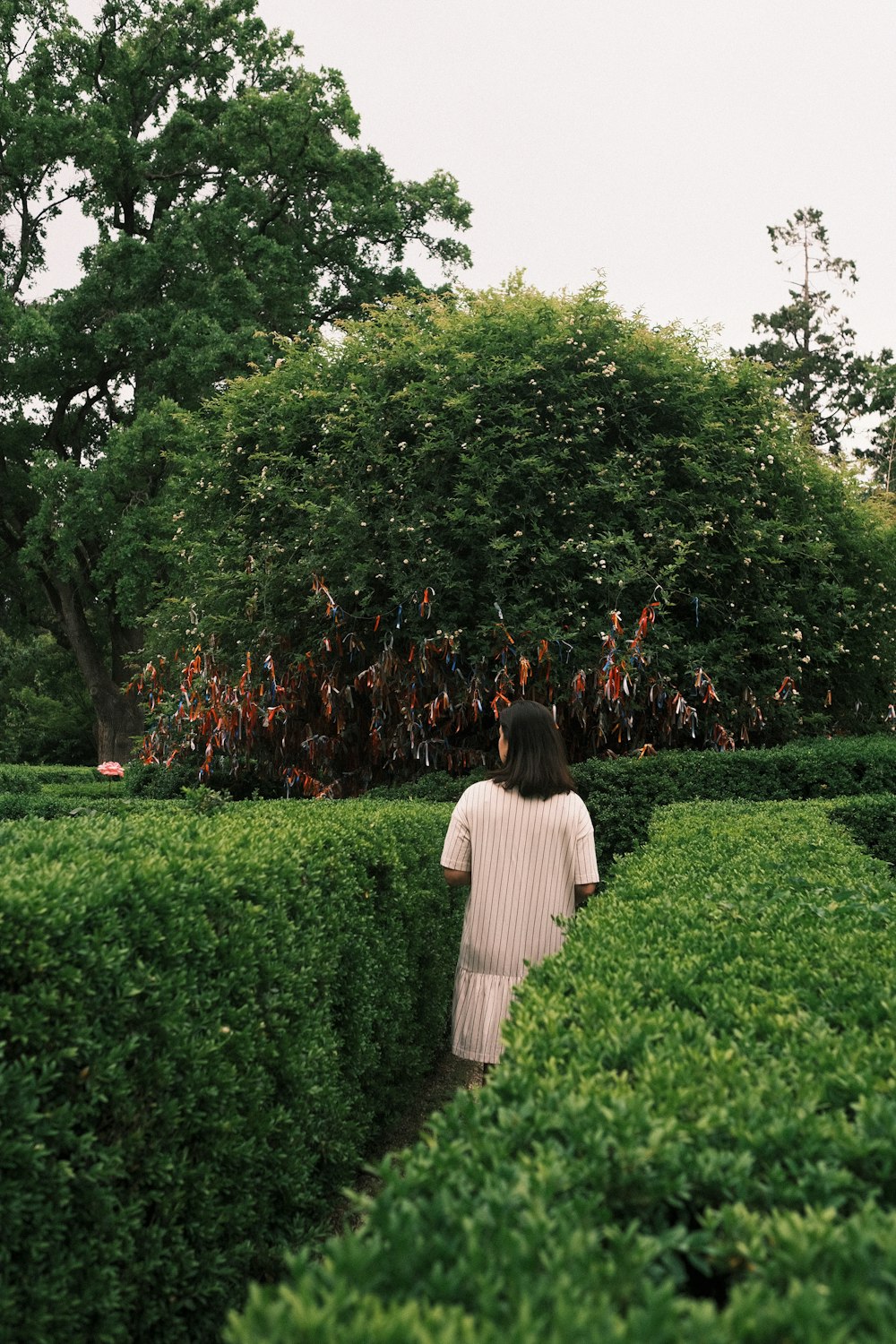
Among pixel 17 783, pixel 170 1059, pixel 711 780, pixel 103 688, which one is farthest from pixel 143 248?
pixel 170 1059

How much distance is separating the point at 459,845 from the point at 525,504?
7.03m

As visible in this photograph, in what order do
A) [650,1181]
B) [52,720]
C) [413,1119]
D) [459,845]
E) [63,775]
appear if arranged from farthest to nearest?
[52,720] < [63,775] < [413,1119] < [459,845] < [650,1181]

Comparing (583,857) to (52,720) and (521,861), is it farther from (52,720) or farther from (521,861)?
(52,720)

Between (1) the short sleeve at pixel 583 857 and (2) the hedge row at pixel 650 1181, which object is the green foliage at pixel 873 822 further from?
(2) the hedge row at pixel 650 1181

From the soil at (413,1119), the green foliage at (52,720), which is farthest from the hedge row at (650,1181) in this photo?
the green foliage at (52,720)

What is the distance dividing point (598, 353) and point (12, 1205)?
10936 mm

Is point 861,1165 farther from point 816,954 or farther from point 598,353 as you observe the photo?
point 598,353

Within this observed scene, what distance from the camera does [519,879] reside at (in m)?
4.44

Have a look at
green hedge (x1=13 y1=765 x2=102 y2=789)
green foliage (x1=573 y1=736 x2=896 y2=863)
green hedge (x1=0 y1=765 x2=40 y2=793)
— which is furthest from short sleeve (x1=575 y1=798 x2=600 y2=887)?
green hedge (x1=13 y1=765 x2=102 y2=789)

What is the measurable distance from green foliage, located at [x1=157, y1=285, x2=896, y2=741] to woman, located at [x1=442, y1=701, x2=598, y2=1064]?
5.97 m

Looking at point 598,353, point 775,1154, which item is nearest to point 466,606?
point 598,353

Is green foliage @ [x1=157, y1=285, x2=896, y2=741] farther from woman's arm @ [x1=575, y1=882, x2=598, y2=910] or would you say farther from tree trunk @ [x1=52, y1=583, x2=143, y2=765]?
tree trunk @ [x1=52, y1=583, x2=143, y2=765]

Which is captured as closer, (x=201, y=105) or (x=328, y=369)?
(x=328, y=369)

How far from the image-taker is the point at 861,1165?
1.74 m
